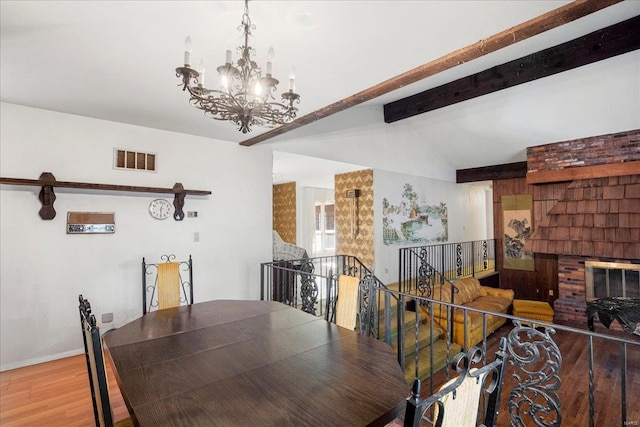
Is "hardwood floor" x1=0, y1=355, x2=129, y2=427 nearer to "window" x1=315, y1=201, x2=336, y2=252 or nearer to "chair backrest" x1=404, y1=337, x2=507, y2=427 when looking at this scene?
"chair backrest" x1=404, y1=337, x2=507, y2=427

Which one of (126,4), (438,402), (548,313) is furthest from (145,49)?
(548,313)

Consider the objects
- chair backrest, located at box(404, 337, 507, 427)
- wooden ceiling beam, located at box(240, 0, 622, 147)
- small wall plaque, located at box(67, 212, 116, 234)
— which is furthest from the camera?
small wall plaque, located at box(67, 212, 116, 234)

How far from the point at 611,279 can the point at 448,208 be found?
3.50 metres

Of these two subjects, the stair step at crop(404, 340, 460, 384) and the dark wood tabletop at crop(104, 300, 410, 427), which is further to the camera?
the stair step at crop(404, 340, 460, 384)

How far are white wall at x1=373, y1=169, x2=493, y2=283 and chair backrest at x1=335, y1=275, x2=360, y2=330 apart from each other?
3663 mm

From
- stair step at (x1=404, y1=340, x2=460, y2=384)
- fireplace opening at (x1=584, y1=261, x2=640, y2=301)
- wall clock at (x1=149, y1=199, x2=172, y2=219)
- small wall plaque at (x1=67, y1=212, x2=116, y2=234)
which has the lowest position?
stair step at (x1=404, y1=340, x2=460, y2=384)

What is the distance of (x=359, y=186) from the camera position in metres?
6.39

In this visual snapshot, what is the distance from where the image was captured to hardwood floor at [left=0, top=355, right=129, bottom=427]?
2274 mm

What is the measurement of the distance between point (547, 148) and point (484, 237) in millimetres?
4814

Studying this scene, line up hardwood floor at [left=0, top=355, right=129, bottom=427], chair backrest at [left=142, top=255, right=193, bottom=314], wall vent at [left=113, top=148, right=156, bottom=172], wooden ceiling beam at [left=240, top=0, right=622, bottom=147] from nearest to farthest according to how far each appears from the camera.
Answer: wooden ceiling beam at [left=240, top=0, right=622, bottom=147] < hardwood floor at [left=0, top=355, right=129, bottom=427] < chair backrest at [left=142, top=255, right=193, bottom=314] < wall vent at [left=113, top=148, right=156, bottom=172]

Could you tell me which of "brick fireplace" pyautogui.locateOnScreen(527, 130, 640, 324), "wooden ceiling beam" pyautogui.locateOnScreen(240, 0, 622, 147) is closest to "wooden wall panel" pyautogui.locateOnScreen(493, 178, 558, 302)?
"brick fireplace" pyautogui.locateOnScreen(527, 130, 640, 324)

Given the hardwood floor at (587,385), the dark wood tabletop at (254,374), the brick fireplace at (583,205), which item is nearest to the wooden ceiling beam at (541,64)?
the brick fireplace at (583,205)

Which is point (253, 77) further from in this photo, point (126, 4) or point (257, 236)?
point (257, 236)

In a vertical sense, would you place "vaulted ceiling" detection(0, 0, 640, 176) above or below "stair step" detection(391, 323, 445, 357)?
above
